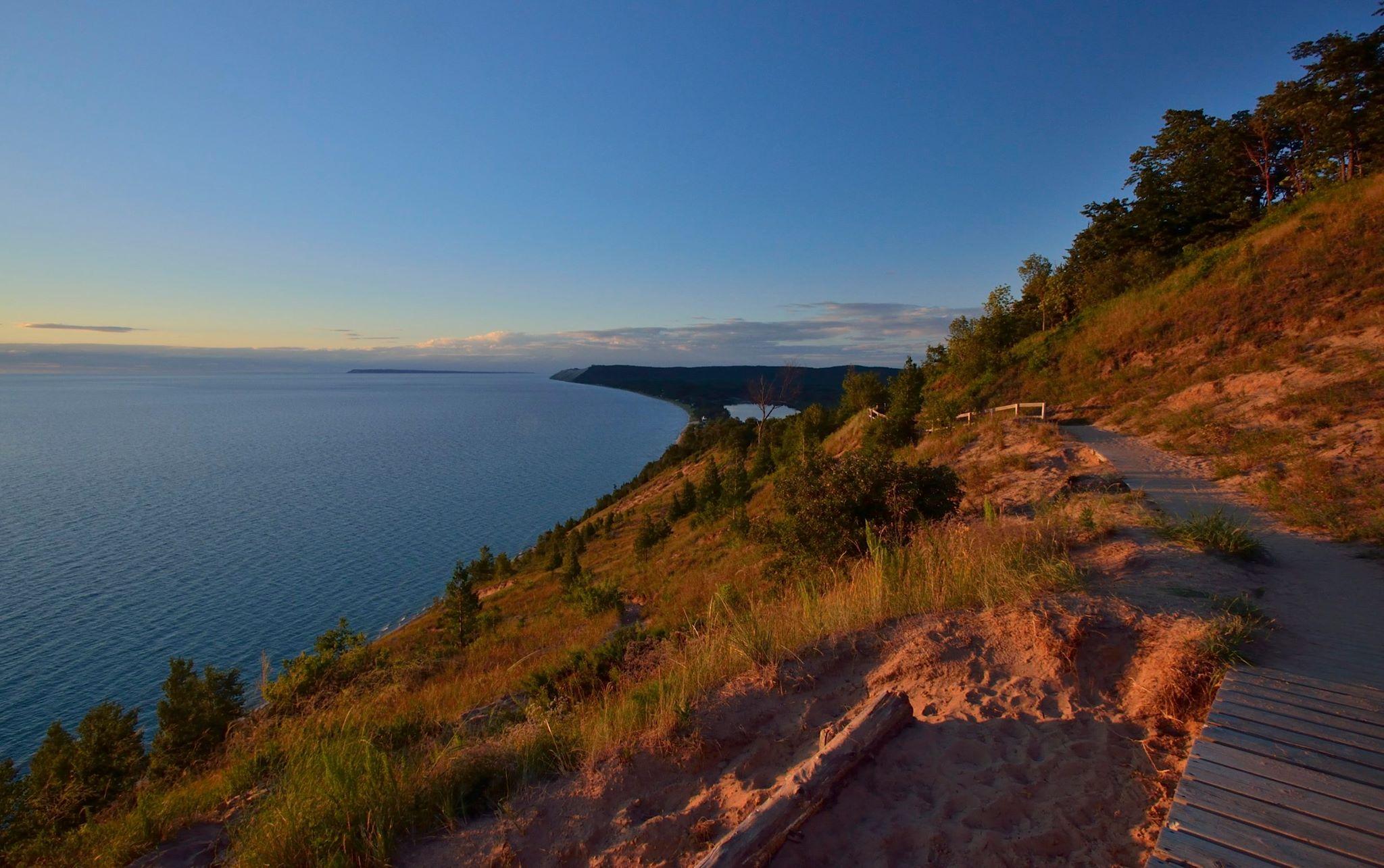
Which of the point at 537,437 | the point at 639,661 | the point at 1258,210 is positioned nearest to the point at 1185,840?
the point at 639,661

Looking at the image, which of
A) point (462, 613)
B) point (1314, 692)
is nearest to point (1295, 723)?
point (1314, 692)

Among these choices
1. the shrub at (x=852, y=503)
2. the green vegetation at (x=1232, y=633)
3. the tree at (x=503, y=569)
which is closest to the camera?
the green vegetation at (x=1232, y=633)

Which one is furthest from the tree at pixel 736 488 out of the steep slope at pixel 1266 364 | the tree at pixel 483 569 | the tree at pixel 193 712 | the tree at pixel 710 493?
the tree at pixel 193 712

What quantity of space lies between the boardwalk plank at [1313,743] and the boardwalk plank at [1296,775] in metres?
0.15

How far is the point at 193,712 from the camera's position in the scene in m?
13.9

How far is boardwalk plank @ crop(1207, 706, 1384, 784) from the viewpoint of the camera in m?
3.14

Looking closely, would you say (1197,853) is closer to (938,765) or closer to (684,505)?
(938,765)

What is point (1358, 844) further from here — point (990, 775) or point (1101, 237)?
point (1101, 237)

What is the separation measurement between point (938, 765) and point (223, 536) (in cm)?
4800

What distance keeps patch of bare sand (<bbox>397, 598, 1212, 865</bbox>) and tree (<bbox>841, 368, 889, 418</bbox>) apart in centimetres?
3227

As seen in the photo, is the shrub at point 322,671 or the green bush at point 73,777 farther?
the shrub at point 322,671

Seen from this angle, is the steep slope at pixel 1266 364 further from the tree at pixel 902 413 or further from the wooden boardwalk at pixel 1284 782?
the wooden boardwalk at pixel 1284 782

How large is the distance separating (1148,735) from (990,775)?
1.15m

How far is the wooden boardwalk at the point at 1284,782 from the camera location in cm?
269
